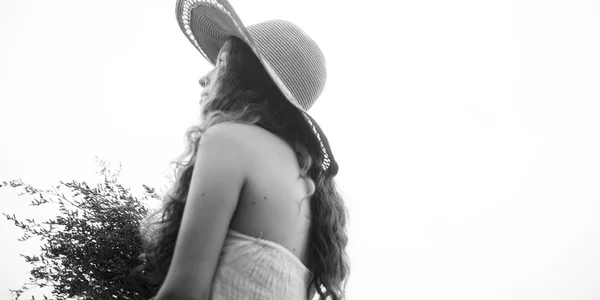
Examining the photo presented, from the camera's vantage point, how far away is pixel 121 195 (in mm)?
1915

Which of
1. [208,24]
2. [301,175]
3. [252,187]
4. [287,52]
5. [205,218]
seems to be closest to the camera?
[205,218]

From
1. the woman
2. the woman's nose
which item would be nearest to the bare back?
the woman

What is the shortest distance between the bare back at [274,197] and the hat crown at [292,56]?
1.52ft

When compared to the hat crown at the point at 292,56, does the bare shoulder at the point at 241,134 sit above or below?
below

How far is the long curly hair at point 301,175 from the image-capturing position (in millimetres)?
1455

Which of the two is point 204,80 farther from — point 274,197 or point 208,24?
point 274,197

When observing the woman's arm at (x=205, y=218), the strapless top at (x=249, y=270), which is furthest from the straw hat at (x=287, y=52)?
the strapless top at (x=249, y=270)

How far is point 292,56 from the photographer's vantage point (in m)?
1.86

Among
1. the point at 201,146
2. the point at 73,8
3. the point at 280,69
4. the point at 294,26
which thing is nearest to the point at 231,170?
the point at 201,146

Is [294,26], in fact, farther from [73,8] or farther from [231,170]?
[73,8]

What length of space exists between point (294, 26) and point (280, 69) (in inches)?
11.8

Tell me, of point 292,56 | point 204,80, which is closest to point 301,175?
point 292,56

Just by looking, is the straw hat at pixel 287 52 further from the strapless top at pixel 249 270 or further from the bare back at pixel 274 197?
the strapless top at pixel 249 270

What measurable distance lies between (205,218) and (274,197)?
264mm
